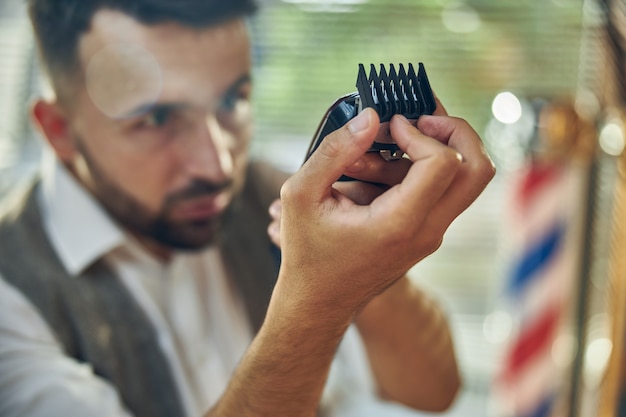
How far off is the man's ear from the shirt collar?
1cm

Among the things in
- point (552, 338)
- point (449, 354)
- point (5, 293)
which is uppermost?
point (5, 293)

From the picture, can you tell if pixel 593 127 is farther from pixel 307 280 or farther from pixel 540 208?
pixel 307 280

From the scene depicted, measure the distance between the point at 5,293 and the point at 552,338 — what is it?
3.61ft

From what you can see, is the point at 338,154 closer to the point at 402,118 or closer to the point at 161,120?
the point at 402,118

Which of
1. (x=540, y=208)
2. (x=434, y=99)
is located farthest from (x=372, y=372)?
(x=540, y=208)

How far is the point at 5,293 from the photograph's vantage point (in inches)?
26.8

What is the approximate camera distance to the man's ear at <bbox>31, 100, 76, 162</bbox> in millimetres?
738

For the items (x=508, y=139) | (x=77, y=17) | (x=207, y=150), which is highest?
(x=77, y=17)

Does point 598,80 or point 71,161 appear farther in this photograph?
point 598,80

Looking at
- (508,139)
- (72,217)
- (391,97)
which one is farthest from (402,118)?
(508,139)

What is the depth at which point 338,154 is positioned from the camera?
354 mm

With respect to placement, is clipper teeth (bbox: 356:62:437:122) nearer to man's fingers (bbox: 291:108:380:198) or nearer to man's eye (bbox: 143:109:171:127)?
man's fingers (bbox: 291:108:380:198)

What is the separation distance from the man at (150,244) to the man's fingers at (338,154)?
0.63ft

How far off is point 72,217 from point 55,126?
94 millimetres
